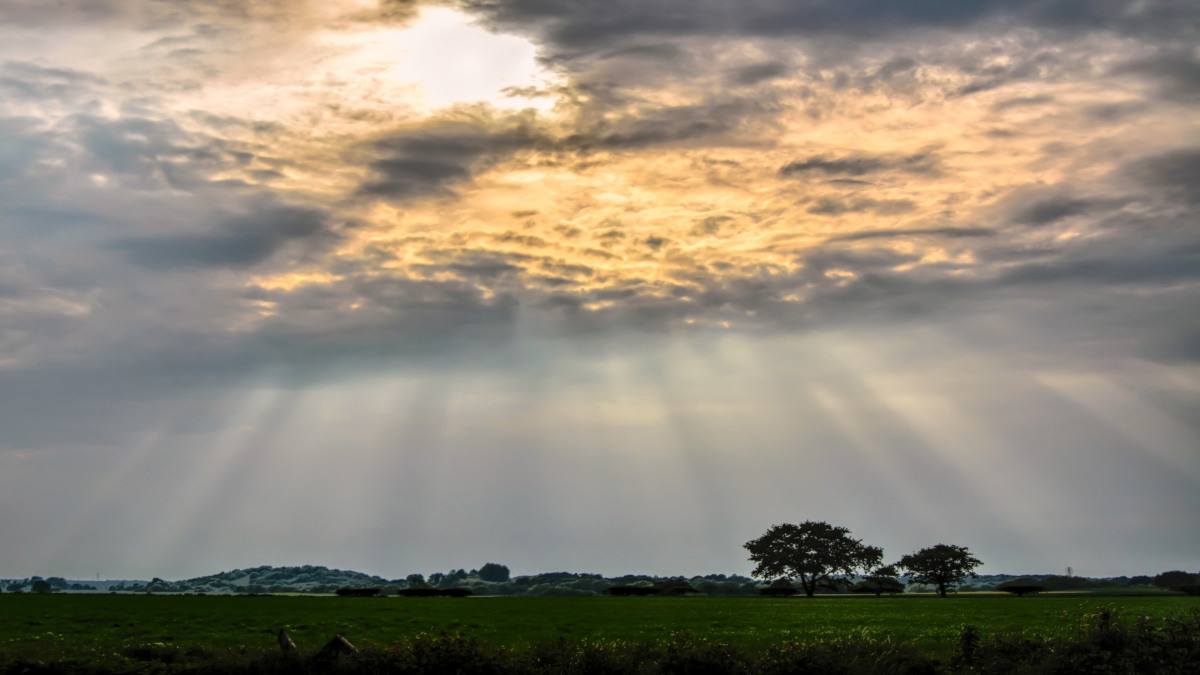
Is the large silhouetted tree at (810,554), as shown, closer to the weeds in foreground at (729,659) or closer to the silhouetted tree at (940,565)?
the silhouetted tree at (940,565)

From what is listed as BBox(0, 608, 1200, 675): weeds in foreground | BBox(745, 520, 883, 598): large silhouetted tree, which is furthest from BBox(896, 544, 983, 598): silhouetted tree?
BBox(0, 608, 1200, 675): weeds in foreground

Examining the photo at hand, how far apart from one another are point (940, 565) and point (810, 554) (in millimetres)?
25612

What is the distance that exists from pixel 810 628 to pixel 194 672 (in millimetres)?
28817

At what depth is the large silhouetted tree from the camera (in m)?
157

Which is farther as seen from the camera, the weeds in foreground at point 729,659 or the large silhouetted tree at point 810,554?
the large silhouetted tree at point 810,554

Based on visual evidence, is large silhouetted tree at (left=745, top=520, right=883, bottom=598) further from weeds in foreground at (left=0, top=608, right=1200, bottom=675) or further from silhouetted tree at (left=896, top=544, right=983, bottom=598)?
weeds in foreground at (left=0, top=608, right=1200, bottom=675)

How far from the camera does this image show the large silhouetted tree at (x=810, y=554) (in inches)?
6171

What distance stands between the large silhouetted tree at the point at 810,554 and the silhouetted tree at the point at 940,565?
8.62 meters

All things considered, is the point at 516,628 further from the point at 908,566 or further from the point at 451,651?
the point at 908,566

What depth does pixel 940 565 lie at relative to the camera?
16150 cm

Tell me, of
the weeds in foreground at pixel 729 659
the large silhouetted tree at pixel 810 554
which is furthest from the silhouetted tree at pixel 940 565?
the weeds in foreground at pixel 729 659

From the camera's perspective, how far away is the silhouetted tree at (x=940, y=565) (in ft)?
529

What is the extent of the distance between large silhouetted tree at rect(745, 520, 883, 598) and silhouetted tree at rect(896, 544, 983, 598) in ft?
28.3

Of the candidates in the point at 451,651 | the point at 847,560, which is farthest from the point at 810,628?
the point at 847,560
